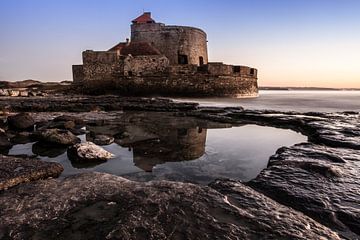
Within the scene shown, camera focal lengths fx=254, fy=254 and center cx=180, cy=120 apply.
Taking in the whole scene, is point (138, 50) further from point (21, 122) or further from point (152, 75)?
point (21, 122)

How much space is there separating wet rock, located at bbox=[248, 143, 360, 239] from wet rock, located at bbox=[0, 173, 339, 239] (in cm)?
15

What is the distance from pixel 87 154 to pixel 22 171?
2.77ft

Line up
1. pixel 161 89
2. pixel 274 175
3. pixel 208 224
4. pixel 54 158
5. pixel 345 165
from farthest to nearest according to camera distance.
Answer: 1. pixel 161 89
2. pixel 54 158
3. pixel 345 165
4. pixel 274 175
5. pixel 208 224

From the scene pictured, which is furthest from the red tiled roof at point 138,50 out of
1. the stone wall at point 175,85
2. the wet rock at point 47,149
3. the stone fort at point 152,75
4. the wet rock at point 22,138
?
the wet rock at point 47,149

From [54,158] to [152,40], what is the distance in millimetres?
19670

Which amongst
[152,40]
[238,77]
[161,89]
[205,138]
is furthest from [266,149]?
[152,40]

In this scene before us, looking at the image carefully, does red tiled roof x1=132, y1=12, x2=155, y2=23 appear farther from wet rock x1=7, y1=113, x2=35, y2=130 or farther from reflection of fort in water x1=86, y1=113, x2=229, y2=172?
wet rock x1=7, y1=113, x2=35, y2=130

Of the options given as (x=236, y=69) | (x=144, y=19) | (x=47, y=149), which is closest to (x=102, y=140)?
(x=47, y=149)

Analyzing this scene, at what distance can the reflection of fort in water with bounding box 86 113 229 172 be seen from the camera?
10.5ft

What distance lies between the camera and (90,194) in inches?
73.0

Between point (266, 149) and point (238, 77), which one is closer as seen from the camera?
point (266, 149)

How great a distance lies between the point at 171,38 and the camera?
21.0 meters

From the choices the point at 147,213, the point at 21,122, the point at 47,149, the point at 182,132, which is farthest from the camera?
the point at 21,122

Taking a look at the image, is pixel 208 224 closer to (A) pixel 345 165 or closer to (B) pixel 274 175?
(B) pixel 274 175
